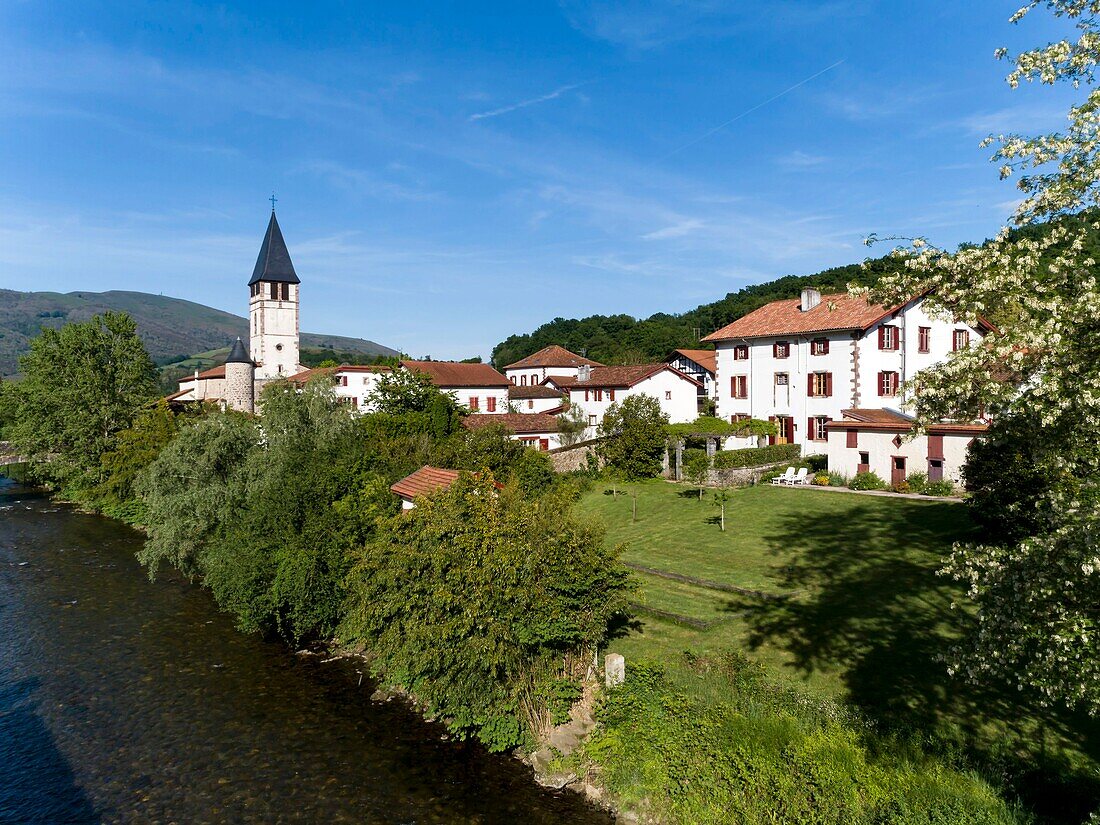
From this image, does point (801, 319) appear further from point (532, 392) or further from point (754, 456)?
point (532, 392)

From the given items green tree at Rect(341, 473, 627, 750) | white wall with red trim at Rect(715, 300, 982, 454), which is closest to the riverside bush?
green tree at Rect(341, 473, 627, 750)

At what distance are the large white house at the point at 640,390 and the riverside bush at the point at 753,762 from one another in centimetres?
4079

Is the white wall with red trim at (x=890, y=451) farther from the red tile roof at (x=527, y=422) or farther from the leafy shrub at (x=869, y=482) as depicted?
the red tile roof at (x=527, y=422)

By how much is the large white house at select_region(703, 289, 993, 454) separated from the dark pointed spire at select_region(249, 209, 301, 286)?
54761mm

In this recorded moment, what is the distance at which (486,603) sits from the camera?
14.9 meters

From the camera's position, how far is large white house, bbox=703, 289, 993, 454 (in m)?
40.1

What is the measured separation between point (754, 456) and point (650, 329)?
9274 centimetres

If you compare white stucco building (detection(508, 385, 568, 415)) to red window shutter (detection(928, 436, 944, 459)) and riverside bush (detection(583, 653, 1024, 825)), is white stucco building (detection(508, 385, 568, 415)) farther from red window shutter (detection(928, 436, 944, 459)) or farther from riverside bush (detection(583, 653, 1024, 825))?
riverside bush (detection(583, 653, 1024, 825))

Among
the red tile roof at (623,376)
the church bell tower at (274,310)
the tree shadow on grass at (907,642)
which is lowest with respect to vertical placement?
the tree shadow on grass at (907,642)

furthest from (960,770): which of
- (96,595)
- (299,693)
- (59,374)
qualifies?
(59,374)

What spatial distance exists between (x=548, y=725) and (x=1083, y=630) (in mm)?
11122

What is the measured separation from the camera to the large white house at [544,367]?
7475 centimetres

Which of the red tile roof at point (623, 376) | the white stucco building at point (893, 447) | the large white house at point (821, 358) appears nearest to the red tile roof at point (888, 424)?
the white stucco building at point (893, 447)

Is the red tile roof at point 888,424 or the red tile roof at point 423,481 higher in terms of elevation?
the red tile roof at point 888,424
